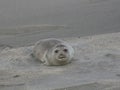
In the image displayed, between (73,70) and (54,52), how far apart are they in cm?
63

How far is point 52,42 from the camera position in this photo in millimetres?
6824

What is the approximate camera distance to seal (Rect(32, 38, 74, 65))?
6.49 m

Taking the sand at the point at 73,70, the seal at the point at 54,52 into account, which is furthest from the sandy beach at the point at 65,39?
the seal at the point at 54,52

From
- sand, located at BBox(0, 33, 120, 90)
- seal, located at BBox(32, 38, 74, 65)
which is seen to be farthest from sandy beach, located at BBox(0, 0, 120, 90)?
seal, located at BBox(32, 38, 74, 65)

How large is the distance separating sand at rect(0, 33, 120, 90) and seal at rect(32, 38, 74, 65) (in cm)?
9

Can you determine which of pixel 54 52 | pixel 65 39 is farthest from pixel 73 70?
pixel 65 39

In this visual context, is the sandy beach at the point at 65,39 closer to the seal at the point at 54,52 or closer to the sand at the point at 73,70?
the sand at the point at 73,70

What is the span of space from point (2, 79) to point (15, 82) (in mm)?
290

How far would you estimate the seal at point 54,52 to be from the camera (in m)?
6.49

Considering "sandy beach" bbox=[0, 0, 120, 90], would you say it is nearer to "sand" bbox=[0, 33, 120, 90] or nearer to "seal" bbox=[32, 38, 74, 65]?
"sand" bbox=[0, 33, 120, 90]

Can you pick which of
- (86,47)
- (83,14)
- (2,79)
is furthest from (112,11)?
(2,79)

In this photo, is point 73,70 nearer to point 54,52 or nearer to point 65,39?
point 54,52

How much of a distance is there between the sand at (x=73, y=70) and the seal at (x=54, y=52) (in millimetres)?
95

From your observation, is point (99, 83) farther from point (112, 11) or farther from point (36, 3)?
point (36, 3)
